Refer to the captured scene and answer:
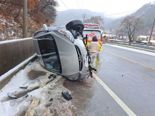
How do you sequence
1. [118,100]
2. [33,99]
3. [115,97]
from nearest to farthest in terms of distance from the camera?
[33,99] → [118,100] → [115,97]

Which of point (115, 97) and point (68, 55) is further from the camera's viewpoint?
point (68, 55)

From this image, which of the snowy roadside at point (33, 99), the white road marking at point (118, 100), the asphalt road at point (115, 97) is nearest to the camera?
the snowy roadside at point (33, 99)

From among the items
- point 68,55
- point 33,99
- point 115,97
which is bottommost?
point 115,97

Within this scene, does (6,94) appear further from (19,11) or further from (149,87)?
(19,11)

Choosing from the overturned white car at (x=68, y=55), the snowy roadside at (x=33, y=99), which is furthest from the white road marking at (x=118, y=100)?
the snowy roadside at (x=33, y=99)

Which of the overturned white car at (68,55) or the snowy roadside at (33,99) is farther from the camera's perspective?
the overturned white car at (68,55)

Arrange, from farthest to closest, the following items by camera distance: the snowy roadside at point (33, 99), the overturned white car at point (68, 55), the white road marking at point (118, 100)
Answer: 1. the overturned white car at point (68, 55)
2. the white road marking at point (118, 100)
3. the snowy roadside at point (33, 99)

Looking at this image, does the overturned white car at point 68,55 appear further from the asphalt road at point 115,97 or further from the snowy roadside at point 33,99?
the snowy roadside at point 33,99

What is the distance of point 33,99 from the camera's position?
7336mm

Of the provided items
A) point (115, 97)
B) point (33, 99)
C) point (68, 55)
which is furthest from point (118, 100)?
point (68, 55)

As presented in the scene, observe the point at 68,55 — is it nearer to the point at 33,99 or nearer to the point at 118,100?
the point at 118,100

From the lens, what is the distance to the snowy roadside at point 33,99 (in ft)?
21.7

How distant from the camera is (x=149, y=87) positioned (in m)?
10.9

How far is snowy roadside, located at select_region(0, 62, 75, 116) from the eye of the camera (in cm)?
661
